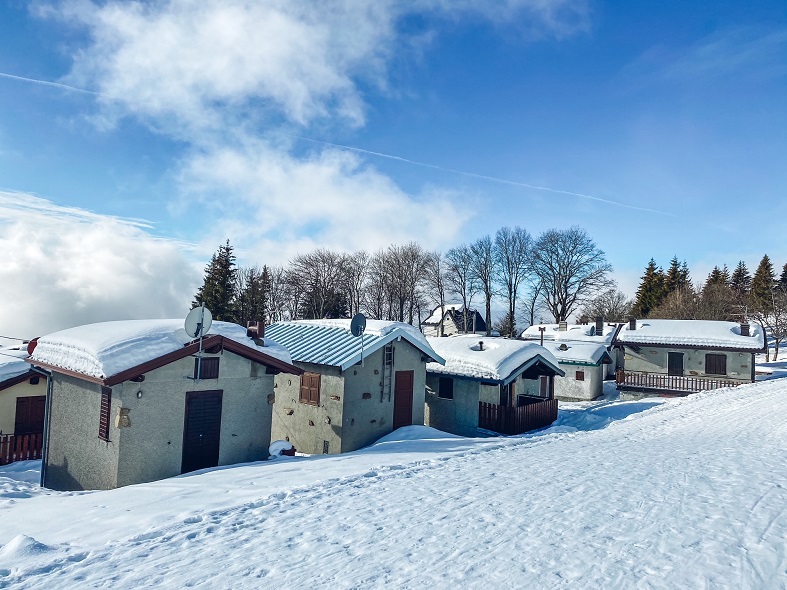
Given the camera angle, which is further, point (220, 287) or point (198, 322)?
point (220, 287)

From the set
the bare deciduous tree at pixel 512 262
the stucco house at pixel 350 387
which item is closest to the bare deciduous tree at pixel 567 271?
the bare deciduous tree at pixel 512 262

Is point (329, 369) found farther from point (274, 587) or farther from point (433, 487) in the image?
point (274, 587)

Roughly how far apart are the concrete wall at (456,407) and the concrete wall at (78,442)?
45.1ft

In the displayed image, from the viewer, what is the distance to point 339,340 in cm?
1833

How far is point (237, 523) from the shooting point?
729cm

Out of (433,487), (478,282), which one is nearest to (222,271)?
(478,282)

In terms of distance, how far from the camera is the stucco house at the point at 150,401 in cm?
1148

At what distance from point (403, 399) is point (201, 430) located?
807cm

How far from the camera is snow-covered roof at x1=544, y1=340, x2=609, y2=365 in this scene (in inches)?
1254

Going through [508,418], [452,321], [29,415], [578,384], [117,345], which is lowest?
[508,418]

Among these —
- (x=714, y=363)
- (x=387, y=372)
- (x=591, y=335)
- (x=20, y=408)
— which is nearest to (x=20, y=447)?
(x=20, y=408)

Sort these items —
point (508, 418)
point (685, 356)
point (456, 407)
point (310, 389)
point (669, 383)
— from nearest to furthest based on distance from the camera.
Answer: point (310, 389), point (508, 418), point (456, 407), point (669, 383), point (685, 356)

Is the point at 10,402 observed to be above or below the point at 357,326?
below

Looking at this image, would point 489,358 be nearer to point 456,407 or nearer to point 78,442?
point 456,407
